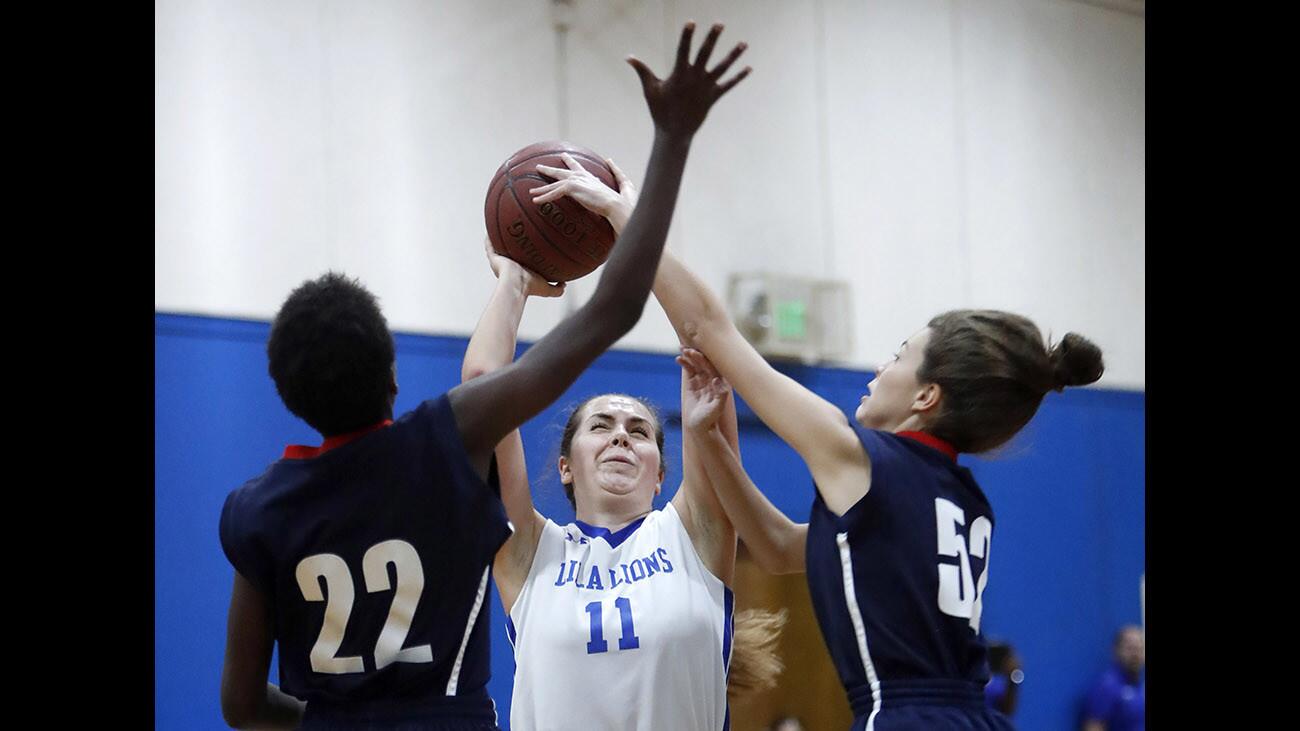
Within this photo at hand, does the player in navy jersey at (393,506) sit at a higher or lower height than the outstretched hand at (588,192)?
lower

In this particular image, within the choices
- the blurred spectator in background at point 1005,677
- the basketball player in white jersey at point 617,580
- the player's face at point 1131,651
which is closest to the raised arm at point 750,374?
the basketball player in white jersey at point 617,580

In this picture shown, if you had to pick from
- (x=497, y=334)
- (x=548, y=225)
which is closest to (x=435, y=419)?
(x=497, y=334)

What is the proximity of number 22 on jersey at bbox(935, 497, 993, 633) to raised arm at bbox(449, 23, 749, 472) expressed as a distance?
29.1 inches

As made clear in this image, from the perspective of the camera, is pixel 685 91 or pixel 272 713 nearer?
pixel 685 91

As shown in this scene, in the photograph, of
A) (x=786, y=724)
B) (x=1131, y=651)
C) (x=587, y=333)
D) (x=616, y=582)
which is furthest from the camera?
(x=1131, y=651)

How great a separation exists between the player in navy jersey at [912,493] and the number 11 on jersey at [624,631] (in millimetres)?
695

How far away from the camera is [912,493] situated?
2.58 m

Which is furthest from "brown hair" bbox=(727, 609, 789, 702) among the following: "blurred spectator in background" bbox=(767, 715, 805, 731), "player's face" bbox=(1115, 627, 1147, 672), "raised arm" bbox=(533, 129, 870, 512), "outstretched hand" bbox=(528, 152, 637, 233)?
"player's face" bbox=(1115, 627, 1147, 672)

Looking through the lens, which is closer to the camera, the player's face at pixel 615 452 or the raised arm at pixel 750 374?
the raised arm at pixel 750 374

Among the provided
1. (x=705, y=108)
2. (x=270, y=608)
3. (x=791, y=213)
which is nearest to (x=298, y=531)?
(x=270, y=608)

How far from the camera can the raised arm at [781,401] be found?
102 inches

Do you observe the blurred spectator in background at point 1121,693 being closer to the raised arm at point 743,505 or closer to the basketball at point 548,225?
the raised arm at point 743,505

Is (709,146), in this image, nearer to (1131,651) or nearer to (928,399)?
(1131,651)

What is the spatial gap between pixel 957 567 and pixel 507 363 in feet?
3.13
